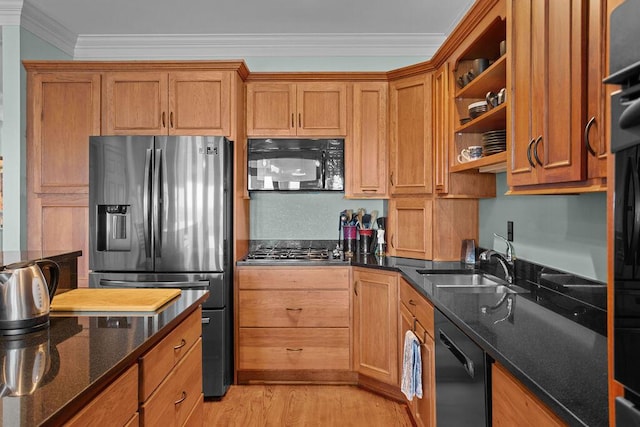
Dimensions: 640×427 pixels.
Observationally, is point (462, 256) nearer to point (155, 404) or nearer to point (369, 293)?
point (369, 293)

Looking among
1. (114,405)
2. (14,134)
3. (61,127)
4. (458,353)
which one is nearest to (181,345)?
(114,405)

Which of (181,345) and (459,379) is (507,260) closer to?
(459,379)

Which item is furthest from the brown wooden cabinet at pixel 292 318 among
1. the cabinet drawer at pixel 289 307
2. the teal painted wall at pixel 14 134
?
the teal painted wall at pixel 14 134

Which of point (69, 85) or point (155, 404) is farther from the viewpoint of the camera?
point (69, 85)

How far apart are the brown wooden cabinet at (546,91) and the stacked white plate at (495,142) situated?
467mm

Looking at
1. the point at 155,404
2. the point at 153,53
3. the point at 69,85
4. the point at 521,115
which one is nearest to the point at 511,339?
the point at 521,115

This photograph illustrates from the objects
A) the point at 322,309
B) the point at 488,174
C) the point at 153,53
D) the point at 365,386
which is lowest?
the point at 365,386

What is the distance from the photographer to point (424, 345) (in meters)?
2.31

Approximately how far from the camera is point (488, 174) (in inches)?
120

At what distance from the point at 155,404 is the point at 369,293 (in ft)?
6.39

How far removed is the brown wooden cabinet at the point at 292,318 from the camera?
3.28 metres

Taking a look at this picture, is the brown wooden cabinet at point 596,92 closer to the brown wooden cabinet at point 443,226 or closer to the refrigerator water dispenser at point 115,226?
the brown wooden cabinet at point 443,226

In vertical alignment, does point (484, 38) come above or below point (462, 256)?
above

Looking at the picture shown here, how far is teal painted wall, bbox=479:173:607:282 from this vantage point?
5.81 ft
